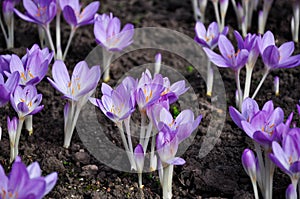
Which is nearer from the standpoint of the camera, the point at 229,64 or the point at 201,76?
the point at 229,64

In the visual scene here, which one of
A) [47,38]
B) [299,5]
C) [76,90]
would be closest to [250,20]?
[299,5]

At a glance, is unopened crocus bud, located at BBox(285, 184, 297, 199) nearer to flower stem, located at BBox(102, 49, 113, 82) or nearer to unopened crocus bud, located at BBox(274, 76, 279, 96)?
unopened crocus bud, located at BBox(274, 76, 279, 96)

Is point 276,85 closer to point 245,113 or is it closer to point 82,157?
point 245,113

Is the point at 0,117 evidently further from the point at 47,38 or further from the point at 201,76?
the point at 201,76

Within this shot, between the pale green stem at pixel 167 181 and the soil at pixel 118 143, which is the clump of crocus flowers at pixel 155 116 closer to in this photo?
the pale green stem at pixel 167 181

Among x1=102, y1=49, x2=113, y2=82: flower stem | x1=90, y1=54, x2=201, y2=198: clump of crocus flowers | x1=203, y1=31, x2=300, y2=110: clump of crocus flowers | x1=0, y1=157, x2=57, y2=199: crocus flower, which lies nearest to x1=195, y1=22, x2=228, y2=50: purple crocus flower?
x1=203, y1=31, x2=300, y2=110: clump of crocus flowers

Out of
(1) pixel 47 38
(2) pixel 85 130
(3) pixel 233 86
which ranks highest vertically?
(1) pixel 47 38

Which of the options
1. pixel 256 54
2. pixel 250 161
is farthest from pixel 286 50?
pixel 250 161
